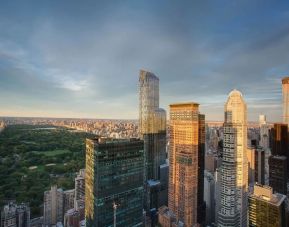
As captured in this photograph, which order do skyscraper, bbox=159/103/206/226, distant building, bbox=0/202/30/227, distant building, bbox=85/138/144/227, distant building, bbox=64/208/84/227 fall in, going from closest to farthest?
distant building, bbox=85/138/144/227, distant building, bbox=0/202/30/227, distant building, bbox=64/208/84/227, skyscraper, bbox=159/103/206/226

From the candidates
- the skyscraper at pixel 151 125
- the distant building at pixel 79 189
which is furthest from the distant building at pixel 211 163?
the distant building at pixel 79 189

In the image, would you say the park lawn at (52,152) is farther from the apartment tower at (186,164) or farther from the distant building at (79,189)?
the apartment tower at (186,164)

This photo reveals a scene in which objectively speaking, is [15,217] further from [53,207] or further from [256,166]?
[256,166]

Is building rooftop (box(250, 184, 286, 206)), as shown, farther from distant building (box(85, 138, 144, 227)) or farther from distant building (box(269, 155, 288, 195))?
distant building (box(269, 155, 288, 195))

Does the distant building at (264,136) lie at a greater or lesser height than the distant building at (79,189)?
greater

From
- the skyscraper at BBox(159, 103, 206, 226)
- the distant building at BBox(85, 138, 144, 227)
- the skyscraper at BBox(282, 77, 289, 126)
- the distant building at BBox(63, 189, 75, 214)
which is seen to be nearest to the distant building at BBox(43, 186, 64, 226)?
the distant building at BBox(63, 189, 75, 214)

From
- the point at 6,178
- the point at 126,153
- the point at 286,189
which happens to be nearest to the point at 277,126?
the point at 286,189
